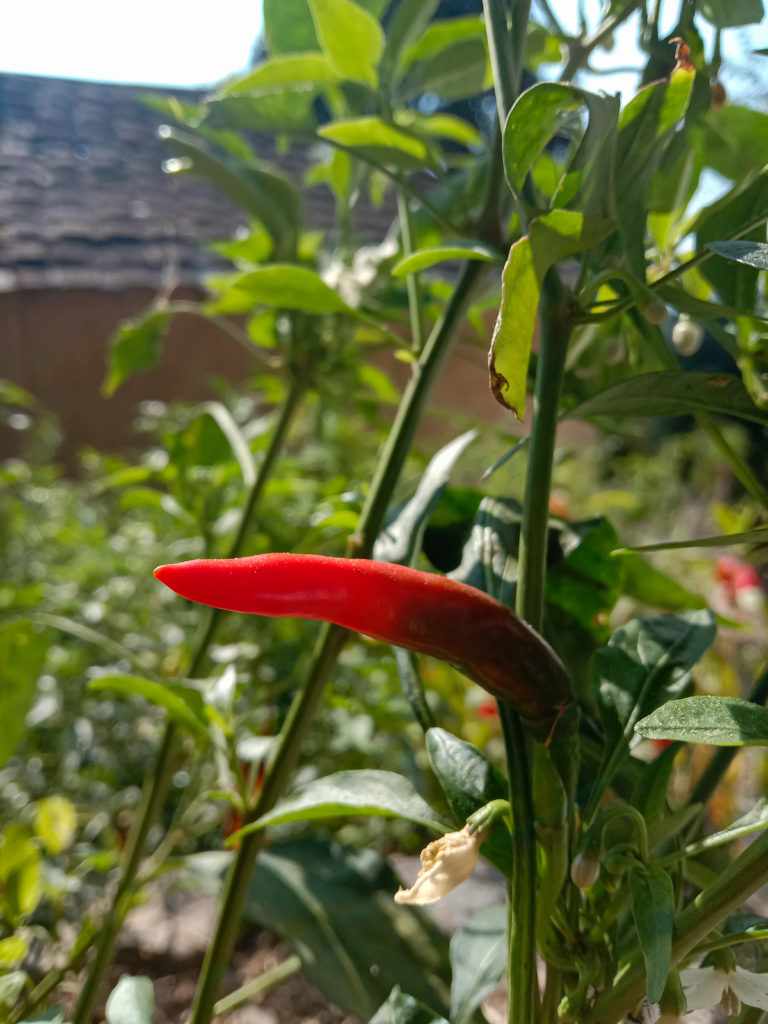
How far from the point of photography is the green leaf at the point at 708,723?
0.67 feet

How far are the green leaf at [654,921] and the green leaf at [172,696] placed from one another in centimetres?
23

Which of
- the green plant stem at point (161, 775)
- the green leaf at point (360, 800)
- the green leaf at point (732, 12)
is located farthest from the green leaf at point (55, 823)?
the green leaf at point (732, 12)

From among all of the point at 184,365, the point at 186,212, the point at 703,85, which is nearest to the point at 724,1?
the point at 703,85

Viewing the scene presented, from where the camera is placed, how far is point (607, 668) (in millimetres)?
298

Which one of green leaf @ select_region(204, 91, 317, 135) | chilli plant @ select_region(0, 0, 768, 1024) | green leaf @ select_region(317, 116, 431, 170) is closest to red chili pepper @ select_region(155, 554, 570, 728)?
chilli plant @ select_region(0, 0, 768, 1024)

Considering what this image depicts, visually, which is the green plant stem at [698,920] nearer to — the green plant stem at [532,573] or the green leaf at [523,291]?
the green plant stem at [532,573]

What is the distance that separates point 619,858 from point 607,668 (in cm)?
7

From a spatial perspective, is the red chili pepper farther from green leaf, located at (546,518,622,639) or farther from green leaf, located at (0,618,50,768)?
green leaf, located at (0,618,50,768)

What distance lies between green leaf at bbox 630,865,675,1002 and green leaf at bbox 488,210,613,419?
0.46ft

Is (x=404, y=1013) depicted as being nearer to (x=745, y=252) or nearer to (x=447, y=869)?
(x=447, y=869)

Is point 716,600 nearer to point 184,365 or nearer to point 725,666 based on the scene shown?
point 725,666

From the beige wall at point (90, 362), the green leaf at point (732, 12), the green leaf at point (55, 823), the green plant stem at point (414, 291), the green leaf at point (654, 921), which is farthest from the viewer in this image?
the beige wall at point (90, 362)

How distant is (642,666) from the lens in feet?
0.96

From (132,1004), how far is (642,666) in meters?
0.25
